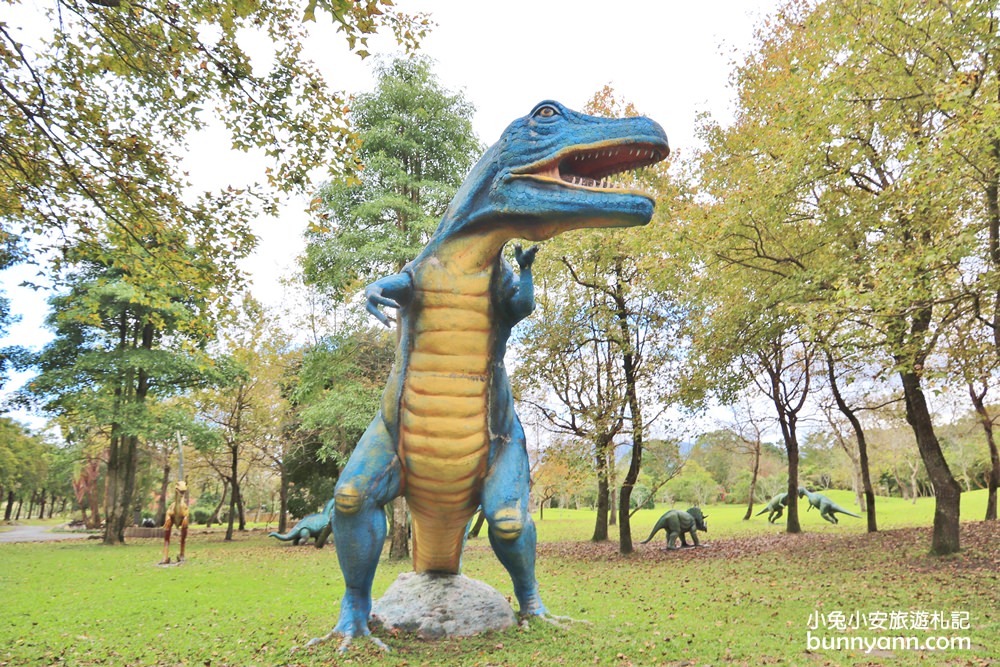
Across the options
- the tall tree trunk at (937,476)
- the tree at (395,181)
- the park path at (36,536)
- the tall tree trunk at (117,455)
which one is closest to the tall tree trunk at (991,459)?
the tall tree trunk at (937,476)

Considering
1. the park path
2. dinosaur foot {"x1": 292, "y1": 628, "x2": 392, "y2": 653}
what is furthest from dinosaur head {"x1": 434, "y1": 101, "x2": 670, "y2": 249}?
the park path

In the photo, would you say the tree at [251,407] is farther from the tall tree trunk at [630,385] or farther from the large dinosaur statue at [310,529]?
the tall tree trunk at [630,385]

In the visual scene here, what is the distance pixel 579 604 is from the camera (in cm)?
700

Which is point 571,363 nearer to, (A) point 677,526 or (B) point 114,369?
(A) point 677,526

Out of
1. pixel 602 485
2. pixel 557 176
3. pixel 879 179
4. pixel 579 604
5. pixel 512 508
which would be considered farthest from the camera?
pixel 602 485

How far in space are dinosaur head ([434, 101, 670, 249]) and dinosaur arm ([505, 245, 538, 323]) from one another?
147 mm

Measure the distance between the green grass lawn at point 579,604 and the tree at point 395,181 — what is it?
400 cm

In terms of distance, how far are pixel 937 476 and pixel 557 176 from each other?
27.4ft

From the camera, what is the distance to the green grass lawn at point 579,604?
4.39 meters

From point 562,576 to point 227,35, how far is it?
8.51 metres

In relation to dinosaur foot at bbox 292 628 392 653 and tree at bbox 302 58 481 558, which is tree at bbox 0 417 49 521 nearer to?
tree at bbox 302 58 481 558

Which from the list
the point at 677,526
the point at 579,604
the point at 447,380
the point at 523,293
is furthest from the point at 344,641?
the point at 677,526

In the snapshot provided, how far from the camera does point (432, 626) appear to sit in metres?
4.33

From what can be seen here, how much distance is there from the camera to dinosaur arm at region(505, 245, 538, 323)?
3.91 m
